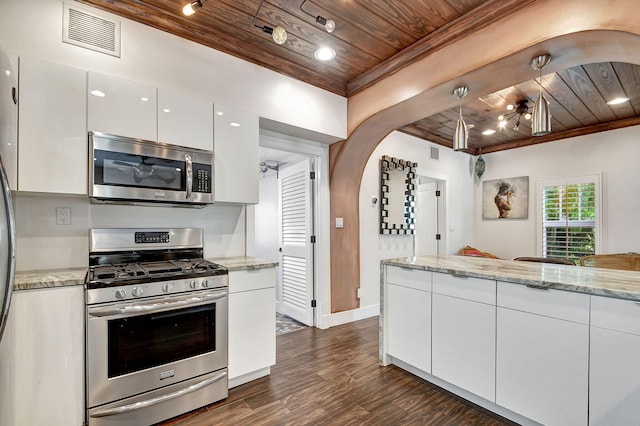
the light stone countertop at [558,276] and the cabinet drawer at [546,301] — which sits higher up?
the light stone countertop at [558,276]

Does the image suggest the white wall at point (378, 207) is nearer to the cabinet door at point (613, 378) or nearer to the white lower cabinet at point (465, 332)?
the white lower cabinet at point (465, 332)

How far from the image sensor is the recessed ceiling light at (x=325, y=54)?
251 cm

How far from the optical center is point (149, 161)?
84.0 inches

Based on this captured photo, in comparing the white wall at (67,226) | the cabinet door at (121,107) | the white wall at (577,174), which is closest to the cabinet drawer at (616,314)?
the white wall at (67,226)

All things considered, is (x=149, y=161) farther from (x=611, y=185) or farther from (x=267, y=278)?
(x=611, y=185)

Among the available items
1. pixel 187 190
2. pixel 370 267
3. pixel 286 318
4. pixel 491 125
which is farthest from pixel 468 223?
pixel 187 190

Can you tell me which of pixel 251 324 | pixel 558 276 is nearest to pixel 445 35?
pixel 558 276

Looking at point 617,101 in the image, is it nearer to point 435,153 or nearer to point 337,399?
point 435,153

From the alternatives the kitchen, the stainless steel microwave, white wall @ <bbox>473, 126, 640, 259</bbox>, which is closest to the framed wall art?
white wall @ <bbox>473, 126, 640, 259</bbox>

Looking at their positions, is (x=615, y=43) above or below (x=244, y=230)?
above

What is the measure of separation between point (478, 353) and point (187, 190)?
231 centimetres

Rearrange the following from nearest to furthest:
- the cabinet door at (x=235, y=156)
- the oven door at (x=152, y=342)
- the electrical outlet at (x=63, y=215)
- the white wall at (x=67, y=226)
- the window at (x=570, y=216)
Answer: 1. the oven door at (x=152, y=342)
2. the white wall at (x=67, y=226)
3. the electrical outlet at (x=63, y=215)
4. the cabinet door at (x=235, y=156)
5. the window at (x=570, y=216)

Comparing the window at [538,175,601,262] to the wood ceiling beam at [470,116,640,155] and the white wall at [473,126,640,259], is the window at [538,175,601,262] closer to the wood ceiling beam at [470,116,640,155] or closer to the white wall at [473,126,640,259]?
the white wall at [473,126,640,259]

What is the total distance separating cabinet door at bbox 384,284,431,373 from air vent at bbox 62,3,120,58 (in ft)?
9.09
